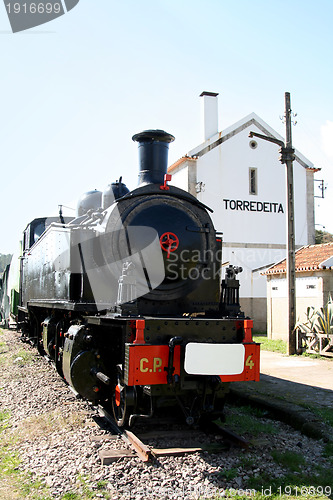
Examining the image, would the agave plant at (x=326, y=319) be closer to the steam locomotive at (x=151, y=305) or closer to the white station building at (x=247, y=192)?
the white station building at (x=247, y=192)

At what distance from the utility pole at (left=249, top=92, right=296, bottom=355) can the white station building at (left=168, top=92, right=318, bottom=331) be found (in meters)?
6.27

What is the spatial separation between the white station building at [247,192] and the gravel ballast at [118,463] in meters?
12.7

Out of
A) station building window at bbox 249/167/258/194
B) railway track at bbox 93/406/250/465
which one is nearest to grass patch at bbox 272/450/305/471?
railway track at bbox 93/406/250/465

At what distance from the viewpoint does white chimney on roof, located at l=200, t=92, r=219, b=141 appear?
1917cm

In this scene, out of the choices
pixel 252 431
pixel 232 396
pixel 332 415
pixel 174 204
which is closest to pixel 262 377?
pixel 232 396

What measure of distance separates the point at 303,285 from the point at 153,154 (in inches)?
357

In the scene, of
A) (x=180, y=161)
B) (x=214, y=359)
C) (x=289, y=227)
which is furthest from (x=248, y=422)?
(x=180, y=161)

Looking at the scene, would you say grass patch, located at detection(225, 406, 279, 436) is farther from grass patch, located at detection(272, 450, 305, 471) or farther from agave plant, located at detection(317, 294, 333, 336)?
agave plant, located at detection(317, 294, 333, 336)

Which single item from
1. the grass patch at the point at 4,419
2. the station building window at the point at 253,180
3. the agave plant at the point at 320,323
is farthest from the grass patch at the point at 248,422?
the station building window at the point at 253,180

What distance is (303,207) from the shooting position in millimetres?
19656

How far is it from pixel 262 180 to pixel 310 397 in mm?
13612

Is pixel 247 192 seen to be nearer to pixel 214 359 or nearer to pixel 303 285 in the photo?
pixel 303 285

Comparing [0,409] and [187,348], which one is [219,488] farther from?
[0,409]

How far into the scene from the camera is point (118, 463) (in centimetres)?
415
